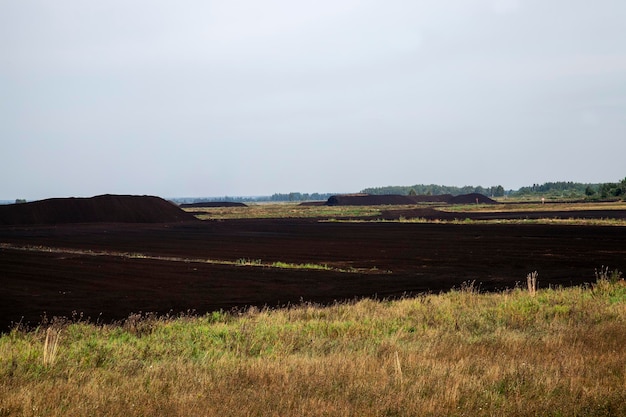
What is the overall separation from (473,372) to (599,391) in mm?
1970

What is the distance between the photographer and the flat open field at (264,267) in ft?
71.6

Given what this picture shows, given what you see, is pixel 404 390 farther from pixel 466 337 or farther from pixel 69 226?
pixel 69 226

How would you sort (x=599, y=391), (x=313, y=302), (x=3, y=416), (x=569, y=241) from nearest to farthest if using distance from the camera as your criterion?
(x=3, y=416) → (x=599, y=391) → (x=313, y=302) → (x=569, y=241)

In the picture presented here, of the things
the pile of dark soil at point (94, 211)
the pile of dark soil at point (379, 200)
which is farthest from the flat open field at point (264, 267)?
the pile of dark soil at point (379, 200)

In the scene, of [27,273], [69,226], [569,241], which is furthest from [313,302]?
[69,226]

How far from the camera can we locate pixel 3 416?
7.52 meters

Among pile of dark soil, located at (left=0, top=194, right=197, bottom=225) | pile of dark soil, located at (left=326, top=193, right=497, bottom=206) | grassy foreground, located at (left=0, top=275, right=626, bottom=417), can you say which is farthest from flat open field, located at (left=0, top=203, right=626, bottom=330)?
pile of dark soil, located at (left=326, top=193, right=497, bottom=206)

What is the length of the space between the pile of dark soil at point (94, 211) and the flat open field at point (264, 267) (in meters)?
30.2

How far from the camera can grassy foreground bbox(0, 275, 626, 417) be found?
7949 millimetres

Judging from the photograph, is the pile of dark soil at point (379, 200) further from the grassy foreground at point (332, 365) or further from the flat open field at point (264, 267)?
the grassy foreground at point (332, 365)

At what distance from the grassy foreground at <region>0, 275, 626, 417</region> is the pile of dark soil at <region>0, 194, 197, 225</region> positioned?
7098cm

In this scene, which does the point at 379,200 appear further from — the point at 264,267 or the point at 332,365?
the point at 332,365

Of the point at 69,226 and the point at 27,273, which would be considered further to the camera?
the point at 69,226

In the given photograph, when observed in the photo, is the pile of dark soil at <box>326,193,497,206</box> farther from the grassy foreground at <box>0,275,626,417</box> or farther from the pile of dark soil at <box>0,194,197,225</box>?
the grassy foreground at <box>0,275,626,417</box>
